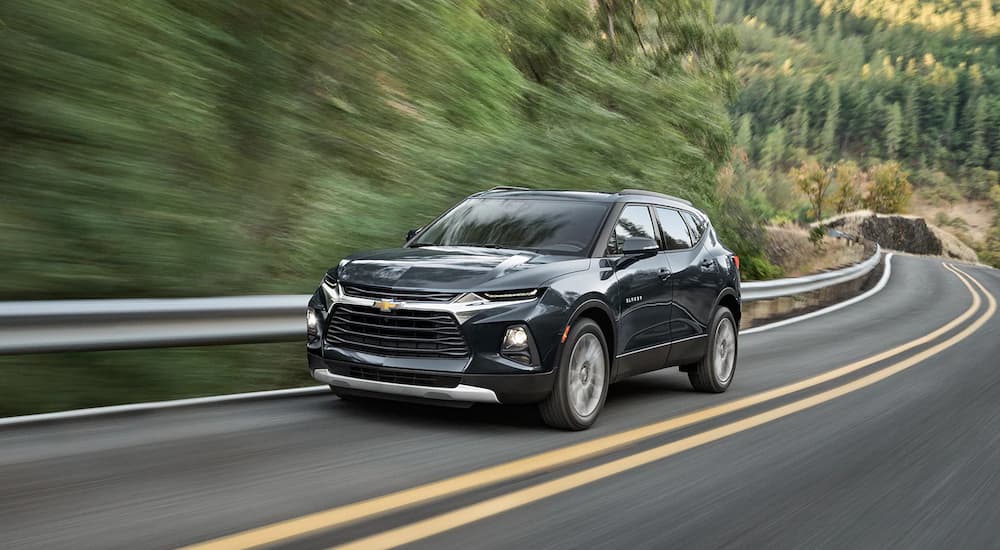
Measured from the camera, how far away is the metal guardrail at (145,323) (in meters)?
6.23

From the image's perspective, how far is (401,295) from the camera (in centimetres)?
648

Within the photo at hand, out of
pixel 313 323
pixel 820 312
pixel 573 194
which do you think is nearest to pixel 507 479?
pixel 313 323

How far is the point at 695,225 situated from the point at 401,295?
3.69m

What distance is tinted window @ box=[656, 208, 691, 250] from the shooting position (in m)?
8.57

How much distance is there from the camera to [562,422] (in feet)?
22.4

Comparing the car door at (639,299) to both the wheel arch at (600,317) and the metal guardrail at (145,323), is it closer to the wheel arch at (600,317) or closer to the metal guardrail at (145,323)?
the wheel arch at (600,317)

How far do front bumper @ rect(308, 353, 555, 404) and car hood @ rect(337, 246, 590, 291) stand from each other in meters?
0.56

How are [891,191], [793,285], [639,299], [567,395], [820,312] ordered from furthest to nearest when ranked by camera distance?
[891,191] → [820,312] → [793,285] → [639,299] → [567,395]

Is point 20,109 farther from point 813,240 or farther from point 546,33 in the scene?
point 813,240

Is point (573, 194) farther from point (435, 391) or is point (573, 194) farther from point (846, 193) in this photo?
point (846, 193)

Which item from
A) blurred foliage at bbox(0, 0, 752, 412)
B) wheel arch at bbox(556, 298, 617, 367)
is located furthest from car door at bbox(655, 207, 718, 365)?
blurred foliage at bbox(0, 0, 752, 412)

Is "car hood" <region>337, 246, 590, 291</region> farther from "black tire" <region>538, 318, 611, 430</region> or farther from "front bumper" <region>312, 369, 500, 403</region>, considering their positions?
"front bumper" <region>312, 369, 500, 403</region>

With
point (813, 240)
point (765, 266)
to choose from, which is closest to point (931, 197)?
point (813, 240)

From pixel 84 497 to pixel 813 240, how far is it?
45.1m
